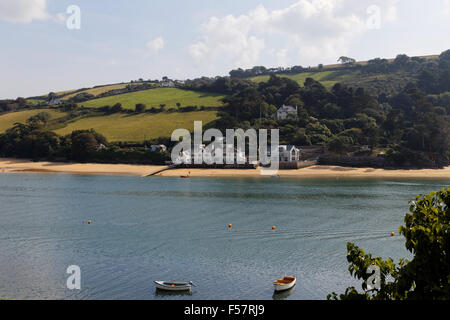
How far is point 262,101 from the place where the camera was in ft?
438

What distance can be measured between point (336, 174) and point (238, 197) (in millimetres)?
35537

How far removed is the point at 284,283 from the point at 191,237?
14495 mm

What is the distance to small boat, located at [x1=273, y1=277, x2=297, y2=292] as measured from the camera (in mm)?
25781

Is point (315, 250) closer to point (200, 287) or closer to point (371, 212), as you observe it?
point (200, 287)

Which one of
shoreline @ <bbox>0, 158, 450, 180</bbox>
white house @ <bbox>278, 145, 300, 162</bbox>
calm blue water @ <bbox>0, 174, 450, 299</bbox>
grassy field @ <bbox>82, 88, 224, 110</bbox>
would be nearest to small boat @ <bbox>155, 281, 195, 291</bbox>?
calm blue water @ <bbox>0, 174, 450, 299</bbox>

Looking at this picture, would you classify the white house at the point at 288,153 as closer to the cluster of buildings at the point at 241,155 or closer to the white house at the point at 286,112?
the cluster of buildings at the point at 241,155

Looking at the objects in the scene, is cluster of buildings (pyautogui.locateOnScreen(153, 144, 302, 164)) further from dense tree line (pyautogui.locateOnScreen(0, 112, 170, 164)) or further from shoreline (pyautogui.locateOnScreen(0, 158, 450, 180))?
dense tree line (pyautogui.locateOnScreen(0, 112, 170, 164))

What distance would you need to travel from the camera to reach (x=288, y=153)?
100 meters

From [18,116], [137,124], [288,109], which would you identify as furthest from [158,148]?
[18,116]

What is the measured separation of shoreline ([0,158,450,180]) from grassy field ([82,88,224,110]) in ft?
167

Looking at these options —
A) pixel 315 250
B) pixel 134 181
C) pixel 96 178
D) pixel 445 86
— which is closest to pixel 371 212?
pixel 315 250

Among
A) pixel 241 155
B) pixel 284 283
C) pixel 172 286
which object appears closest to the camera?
pixel 172 286

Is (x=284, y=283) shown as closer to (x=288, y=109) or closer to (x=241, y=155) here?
(x=241, y=155)

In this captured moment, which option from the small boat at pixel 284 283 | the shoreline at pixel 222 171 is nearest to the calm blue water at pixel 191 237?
the small boat at pixel 284 283
